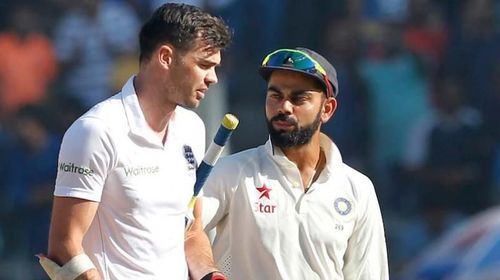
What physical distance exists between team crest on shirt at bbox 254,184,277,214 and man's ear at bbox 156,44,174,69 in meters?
0.82

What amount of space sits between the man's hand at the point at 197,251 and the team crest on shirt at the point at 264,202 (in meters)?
0.28

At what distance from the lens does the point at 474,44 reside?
11.0 metres

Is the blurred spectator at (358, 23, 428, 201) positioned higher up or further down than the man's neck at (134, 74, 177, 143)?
further down

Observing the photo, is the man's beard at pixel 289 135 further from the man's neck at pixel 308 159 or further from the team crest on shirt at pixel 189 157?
the team crest on shirt at pixel 189 157

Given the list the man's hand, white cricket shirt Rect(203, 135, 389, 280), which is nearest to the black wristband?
the man's hand

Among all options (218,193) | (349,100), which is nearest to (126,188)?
(218,193)

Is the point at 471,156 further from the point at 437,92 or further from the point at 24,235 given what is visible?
the point at 24,235

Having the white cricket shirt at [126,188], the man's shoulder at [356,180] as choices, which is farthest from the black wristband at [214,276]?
the man's shoulder at [356,180]

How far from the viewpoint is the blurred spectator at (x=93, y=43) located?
11266 mm

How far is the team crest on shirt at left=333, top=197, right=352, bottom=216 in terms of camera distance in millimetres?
5539

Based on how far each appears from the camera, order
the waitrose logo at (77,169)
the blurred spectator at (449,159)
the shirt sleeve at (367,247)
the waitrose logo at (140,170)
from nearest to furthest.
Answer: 1. the waitrose logo at (77,169)
2. the waitrose logo at (140,170)
3. the shirt sleeve at (367,247)
4. the blurred spectator at (449,159)

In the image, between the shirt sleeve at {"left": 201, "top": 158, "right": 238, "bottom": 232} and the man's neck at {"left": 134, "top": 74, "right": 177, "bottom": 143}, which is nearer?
the man's neck at {"left": 134, "top": 74, "right": 177, "bottom": 143}

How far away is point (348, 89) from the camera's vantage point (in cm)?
1096

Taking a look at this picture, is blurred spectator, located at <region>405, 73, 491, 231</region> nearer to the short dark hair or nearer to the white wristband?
the short dark hair
